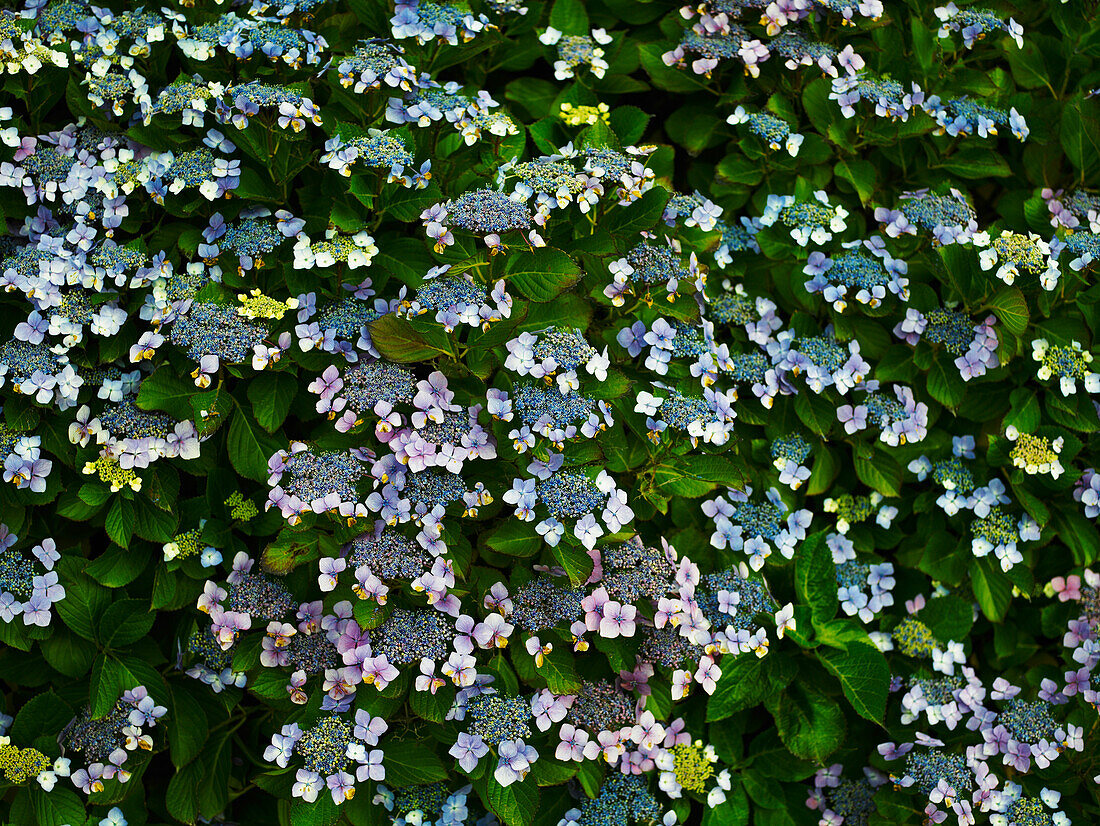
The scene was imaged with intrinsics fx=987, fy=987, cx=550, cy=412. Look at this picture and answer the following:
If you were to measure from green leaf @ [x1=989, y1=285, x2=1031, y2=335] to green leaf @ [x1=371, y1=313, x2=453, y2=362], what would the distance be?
1364 mm

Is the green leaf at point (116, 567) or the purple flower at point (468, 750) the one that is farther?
the green leaf at point (116, 567)

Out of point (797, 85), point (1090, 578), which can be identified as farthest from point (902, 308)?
point (1090, 578)

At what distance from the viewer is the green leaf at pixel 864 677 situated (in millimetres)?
2316

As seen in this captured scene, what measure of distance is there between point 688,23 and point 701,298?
2.69ft

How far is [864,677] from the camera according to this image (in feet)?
7.66

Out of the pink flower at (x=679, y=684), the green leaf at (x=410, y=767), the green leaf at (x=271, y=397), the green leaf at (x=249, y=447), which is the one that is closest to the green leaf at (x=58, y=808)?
the green leaf at (x=410, y=767)

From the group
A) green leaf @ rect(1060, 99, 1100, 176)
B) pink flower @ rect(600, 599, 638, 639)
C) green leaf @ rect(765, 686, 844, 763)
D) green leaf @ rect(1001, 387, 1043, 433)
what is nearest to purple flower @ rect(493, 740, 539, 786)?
pink flower @ rect(600, 599, 638, 639)

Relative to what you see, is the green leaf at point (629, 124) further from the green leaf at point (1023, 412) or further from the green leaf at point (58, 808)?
the green leaf at point (58, 808)

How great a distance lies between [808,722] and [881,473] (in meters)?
0.65

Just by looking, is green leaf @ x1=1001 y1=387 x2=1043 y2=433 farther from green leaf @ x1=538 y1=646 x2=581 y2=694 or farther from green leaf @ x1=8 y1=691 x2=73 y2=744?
green leaf @ x1=8 y1=691 x2=73 y2=744

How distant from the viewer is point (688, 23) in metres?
2.70

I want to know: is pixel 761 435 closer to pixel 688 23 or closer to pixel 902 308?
pixel 902 308

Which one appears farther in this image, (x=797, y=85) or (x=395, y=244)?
(x=797, y=85)

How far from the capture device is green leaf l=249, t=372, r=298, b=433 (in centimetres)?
209
